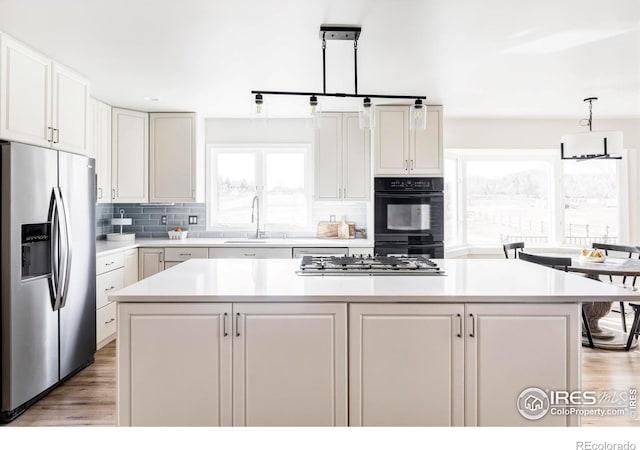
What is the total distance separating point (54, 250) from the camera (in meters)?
2.74

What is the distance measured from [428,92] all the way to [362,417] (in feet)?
9.77

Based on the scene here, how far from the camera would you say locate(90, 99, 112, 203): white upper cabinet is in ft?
13.3

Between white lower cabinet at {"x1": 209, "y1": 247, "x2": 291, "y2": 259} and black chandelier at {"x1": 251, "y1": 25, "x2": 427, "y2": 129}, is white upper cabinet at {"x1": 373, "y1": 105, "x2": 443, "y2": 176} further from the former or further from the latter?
black chandelier at {"x1": 251, "y1": 25, "x2": 427, "y2": 129}

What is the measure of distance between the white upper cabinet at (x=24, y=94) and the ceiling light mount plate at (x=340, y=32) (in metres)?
1.90

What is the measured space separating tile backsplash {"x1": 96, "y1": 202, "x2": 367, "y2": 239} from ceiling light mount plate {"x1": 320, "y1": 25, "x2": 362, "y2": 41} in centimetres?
253

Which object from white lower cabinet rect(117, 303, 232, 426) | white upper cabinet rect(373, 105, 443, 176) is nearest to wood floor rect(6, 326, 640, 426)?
white lower cabinet rect(117, 303, 232, 426)

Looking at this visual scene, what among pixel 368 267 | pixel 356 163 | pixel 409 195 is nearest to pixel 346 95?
pixel 368 267

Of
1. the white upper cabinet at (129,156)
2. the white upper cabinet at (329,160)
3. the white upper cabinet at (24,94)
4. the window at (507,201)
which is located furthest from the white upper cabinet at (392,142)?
the white upper cabinet at (24,94)

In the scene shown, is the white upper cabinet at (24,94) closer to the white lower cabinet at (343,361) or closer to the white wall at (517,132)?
the white lower cabinet at (343,361)

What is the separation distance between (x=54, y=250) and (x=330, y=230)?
278cm

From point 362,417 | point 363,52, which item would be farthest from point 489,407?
point 363,52

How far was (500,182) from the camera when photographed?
5.29 m

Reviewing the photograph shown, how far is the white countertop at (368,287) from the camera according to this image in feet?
5.98
